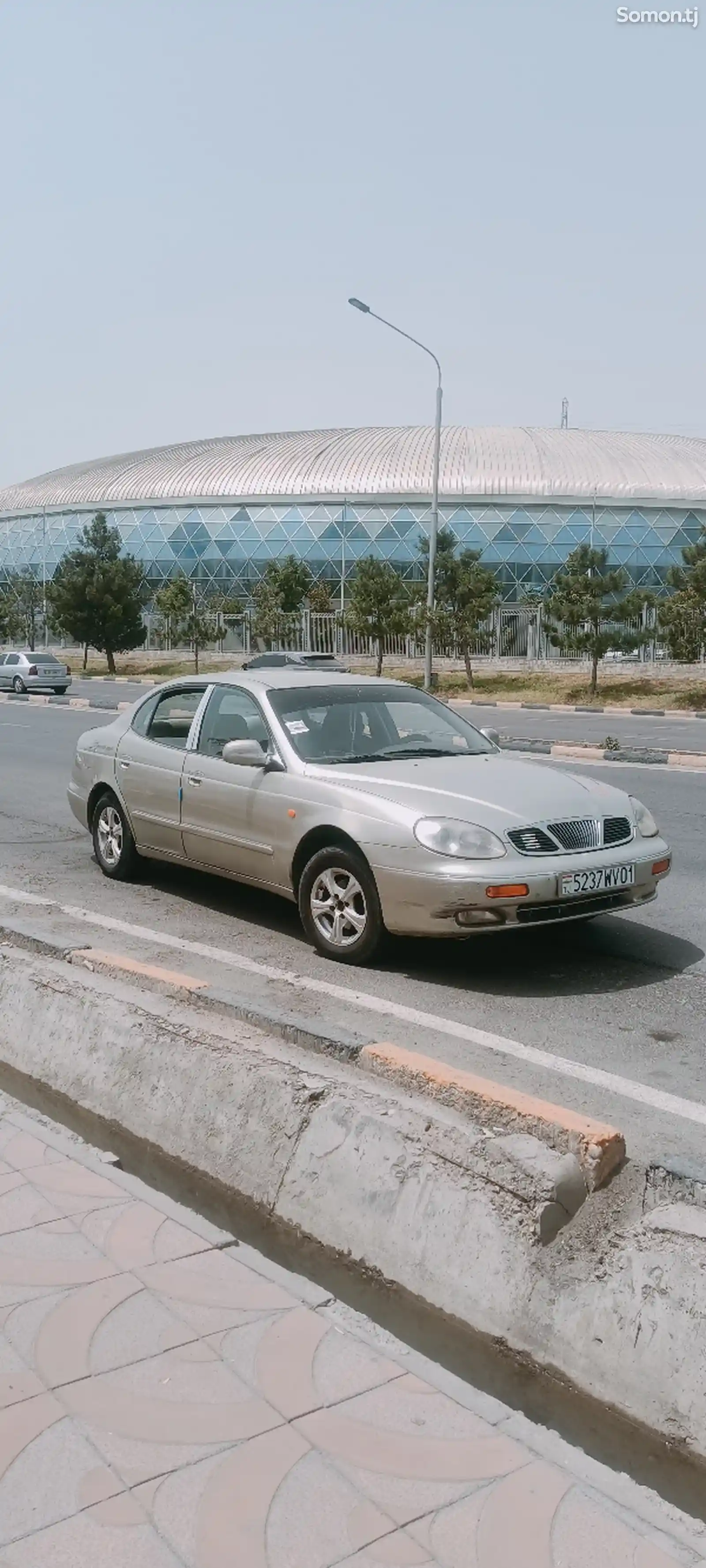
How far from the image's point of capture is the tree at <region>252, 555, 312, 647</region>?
53.1 metres

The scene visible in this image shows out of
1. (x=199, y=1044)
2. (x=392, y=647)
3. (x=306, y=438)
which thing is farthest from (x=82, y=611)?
(x=199, y=1044)

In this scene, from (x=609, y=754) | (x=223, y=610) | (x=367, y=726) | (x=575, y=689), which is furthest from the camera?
(x=223, y=610)

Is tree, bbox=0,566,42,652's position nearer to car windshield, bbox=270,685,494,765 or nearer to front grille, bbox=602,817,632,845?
car windshield, bbox=270,685,494,765

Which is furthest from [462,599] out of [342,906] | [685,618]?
[342,906]

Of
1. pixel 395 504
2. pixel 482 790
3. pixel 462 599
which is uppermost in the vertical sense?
pixel 395 504

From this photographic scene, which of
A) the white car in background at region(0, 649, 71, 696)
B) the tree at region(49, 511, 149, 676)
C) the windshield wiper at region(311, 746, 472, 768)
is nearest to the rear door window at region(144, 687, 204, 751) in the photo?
the windshield wiper at region(311, 746, 472, 768)

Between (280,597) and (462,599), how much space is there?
19.9 m

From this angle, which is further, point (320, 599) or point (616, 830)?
point (320, 599)

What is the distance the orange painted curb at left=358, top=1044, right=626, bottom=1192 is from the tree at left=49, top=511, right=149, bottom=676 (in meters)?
47.8

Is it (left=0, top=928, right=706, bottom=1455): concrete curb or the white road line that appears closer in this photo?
(left=0, top=928, right=706, bottom=1455): concrete curb

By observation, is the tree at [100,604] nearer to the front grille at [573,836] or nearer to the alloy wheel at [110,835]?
the alloy wheel at [110,835]

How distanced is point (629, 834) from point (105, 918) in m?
2.98

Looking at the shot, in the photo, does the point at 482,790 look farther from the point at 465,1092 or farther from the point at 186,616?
the point at 186,616

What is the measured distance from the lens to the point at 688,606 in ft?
102
